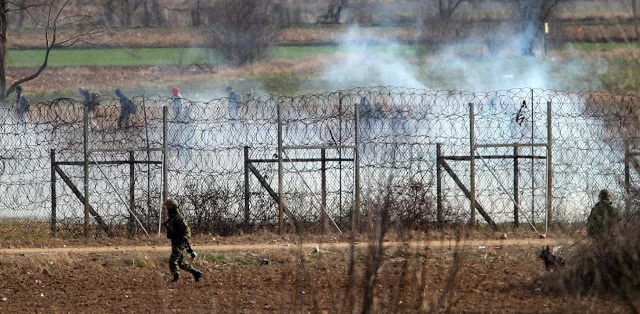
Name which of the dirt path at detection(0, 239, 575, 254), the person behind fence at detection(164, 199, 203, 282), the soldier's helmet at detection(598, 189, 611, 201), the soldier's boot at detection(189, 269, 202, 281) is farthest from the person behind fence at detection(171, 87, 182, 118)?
the soldier's helmet at detection(598, 189, 611, 201)

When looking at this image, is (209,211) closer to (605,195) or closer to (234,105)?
(605,195)

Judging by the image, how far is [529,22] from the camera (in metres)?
35.5

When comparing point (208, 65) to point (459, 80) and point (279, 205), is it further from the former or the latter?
point (279, 205)

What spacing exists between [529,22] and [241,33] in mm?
10740

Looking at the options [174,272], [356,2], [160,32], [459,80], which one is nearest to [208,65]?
[160,32]

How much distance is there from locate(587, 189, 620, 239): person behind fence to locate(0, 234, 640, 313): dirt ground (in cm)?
37

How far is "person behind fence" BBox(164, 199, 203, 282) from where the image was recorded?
10680mm

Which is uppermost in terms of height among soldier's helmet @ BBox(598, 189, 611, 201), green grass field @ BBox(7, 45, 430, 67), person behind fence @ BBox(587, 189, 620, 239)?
green grass field @ BBox(7, 45, 430, 67)

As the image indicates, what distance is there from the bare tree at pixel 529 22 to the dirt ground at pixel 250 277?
22.8 metres

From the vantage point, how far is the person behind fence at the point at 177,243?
10.7 metres

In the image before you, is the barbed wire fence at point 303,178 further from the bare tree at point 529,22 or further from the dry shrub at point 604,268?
the bare tree at point 529,22

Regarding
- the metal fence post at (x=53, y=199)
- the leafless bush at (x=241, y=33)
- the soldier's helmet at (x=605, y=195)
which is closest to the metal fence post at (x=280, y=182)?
the metal fence post at (x=53, y=199)

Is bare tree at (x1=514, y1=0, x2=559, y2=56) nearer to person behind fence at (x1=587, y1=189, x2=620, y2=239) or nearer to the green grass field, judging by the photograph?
the green grass field

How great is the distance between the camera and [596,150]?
14.6 meters
